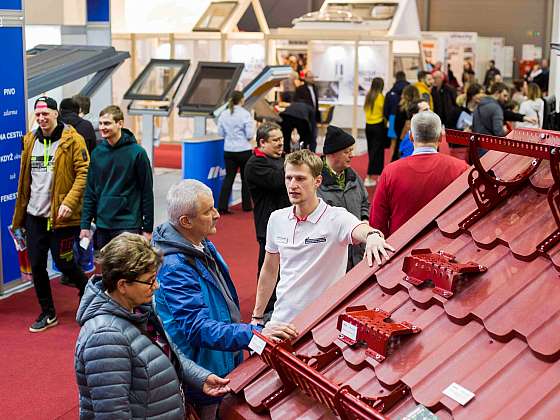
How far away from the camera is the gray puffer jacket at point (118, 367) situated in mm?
2781

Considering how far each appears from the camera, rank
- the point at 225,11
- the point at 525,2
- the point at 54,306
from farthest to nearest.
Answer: the point at 525,2
the point at 225,11
the point at 54,306

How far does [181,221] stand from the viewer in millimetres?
3381

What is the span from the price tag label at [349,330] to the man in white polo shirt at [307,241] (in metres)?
1.00

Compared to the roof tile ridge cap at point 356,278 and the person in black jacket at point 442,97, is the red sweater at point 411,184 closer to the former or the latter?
the roof tile ridge cap at point 356,278

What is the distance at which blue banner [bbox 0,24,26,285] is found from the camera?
289 inches

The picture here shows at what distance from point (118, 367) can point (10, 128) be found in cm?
505

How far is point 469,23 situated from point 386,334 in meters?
27.5

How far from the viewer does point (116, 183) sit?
6258 millimetres

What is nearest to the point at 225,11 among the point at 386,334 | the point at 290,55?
the point at 290,55

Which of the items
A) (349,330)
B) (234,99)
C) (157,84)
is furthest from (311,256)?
(157,84)

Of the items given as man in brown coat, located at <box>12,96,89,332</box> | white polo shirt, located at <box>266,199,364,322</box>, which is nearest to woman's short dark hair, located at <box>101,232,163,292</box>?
white polo shirt, located at <box>266,199,364,322</box>

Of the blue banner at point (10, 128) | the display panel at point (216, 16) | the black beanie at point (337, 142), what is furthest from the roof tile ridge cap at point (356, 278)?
the display panel at point (216, 16)

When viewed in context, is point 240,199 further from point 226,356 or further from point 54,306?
point 226,356

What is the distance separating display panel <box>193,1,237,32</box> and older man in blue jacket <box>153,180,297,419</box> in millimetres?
14052
